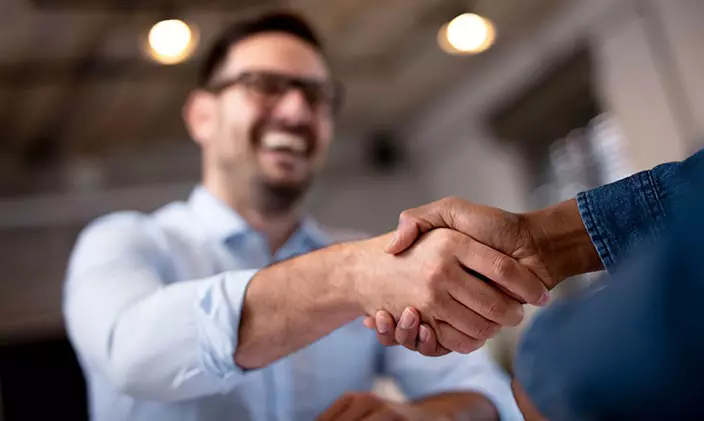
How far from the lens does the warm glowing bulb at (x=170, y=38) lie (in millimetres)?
2379

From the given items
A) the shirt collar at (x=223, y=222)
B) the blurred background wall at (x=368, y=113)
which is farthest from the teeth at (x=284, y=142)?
the blurred background wall at (x=368, y=113)

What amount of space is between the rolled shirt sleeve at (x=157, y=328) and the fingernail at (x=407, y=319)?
166 mm

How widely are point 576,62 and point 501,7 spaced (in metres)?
0.42

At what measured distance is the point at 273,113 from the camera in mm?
1290

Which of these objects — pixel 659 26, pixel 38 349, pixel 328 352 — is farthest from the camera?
pixel 38 349

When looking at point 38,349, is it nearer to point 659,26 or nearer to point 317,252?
point 659,26

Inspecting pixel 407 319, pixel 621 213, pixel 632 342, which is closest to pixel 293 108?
pixel 407 319

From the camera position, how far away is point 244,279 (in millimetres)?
805

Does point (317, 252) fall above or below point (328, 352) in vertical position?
above

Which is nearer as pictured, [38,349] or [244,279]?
[244,279]

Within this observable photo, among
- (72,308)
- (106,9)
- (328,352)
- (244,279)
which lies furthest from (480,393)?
(106,9)

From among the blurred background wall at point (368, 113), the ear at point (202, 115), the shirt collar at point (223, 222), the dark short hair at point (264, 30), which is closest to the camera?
the shirt collar at point (223, 222)

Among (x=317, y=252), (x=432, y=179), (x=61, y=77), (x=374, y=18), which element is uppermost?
(x=61, y=77)

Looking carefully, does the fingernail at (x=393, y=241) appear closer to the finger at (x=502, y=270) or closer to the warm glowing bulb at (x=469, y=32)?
the finger at (x=502, y=270)
